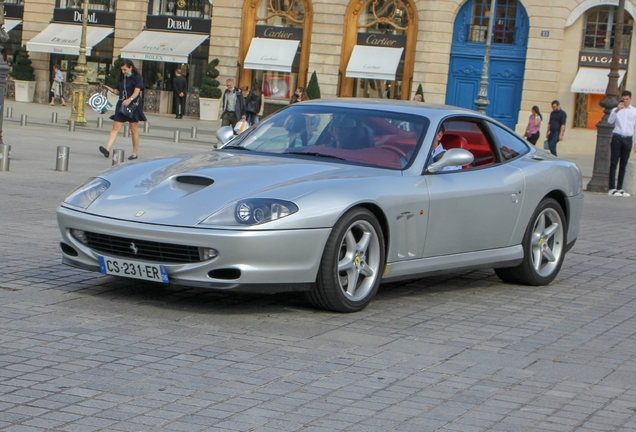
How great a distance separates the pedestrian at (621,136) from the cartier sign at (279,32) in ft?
75.1

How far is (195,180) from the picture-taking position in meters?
6.82

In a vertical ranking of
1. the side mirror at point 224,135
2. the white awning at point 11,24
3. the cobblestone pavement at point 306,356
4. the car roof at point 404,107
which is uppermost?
the white awning at point 11,24

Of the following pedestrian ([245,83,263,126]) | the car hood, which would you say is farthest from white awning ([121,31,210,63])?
the car hood

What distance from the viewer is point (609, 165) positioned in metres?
20.6

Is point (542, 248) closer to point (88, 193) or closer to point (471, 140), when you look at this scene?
point (471, 140)

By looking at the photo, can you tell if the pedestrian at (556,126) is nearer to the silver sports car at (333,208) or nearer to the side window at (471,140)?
the silver sports car at (333,208)

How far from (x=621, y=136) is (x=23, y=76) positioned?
31.2 metres

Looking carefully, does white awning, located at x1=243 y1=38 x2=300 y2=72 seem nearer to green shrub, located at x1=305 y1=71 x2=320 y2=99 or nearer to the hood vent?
green shrub, located at x1=305 y1=71 x2=320 y2=99

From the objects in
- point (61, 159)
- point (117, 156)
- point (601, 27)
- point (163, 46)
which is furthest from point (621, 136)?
point (163, 46)

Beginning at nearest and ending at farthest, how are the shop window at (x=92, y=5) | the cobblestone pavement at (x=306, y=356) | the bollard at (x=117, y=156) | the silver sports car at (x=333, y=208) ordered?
the cobblestone pavement at (x=306, y=356) < the silver sports car at (x=333, y=208) < the bollard at (x=117, y=156) < the shop window at (x=92, y=5)

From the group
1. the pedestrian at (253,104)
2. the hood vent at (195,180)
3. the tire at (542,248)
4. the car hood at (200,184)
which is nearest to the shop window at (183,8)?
the pedestrian at (253,104)

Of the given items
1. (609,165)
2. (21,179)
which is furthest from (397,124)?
(609,165)

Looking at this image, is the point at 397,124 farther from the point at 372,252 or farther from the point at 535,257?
the point at 535,257

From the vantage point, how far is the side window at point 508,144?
851cm
